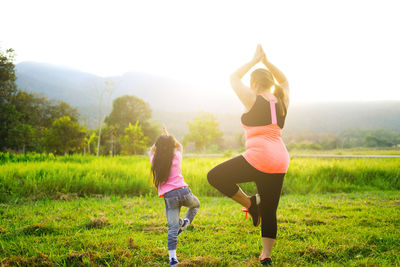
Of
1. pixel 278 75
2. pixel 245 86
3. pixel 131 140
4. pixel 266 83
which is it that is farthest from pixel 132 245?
pixel 131 140

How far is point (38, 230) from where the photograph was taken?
378 centimetres

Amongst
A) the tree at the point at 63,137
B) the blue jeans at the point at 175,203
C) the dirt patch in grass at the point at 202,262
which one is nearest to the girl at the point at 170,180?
the blue jeans at the point at 175,203

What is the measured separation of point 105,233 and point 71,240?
1.55 feet

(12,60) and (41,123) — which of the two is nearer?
(12,60)

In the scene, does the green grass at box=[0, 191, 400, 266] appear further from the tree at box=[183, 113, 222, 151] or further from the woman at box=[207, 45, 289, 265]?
the tree at box=[183, 113, 222, 151]

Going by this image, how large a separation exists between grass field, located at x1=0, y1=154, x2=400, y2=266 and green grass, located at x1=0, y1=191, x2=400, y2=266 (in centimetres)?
1

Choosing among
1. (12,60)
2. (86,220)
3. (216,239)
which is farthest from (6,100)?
(216,239)

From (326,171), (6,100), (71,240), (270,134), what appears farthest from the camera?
(6,100)

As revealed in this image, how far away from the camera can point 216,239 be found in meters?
3.64

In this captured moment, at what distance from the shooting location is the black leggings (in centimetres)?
249

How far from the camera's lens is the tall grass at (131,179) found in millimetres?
6637

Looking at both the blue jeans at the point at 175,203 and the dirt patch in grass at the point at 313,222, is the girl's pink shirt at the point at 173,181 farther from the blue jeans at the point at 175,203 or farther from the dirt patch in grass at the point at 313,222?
the dirt patch in grass at the point at 313,222

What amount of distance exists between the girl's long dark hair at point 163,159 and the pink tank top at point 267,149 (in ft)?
2.66

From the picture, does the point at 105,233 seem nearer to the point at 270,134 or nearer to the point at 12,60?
the point at 270,134
